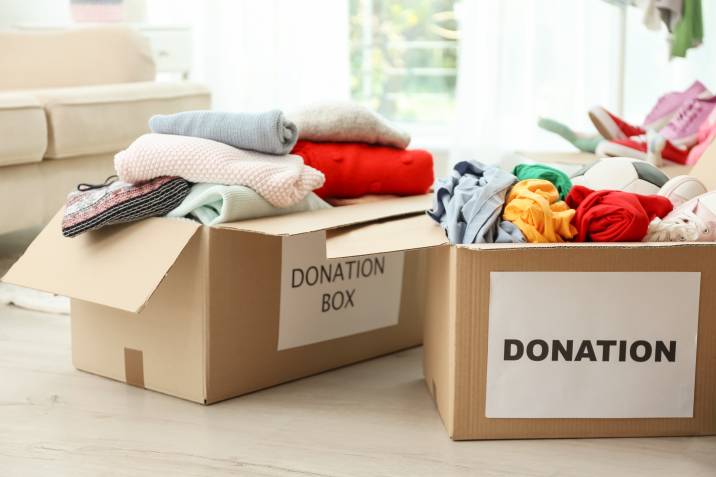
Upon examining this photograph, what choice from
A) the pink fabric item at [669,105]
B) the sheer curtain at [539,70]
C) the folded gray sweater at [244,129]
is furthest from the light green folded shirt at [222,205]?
the sheer curtain at [539,70]

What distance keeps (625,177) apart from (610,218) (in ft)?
1.00

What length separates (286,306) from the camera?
1550mm

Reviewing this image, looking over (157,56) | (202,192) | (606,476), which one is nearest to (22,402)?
(202,192)

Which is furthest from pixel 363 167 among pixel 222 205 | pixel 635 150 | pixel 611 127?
pixel 611 127

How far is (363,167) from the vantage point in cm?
170

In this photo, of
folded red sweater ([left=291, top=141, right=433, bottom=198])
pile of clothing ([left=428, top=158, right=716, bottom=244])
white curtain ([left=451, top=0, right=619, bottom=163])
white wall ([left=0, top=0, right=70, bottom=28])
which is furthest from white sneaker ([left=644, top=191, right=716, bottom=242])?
white wall ([left=0, top=0, right=70, bottom=28])

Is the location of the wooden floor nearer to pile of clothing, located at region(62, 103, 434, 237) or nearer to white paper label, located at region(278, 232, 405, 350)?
white paper label, located at region(278, 232, 405, 350)

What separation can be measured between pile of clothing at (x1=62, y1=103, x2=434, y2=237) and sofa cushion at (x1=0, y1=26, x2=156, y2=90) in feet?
4.50

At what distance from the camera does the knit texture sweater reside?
5.59 ft

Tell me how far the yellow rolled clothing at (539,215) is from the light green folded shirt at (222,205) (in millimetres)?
388

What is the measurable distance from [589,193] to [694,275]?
20cm

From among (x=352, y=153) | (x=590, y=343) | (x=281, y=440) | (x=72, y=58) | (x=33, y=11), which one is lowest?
(x=281, y=440)

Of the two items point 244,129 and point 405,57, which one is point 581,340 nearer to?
point 244,129

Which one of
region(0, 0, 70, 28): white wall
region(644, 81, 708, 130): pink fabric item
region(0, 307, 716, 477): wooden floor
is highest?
region(0, 0, 70, 28): white wall
